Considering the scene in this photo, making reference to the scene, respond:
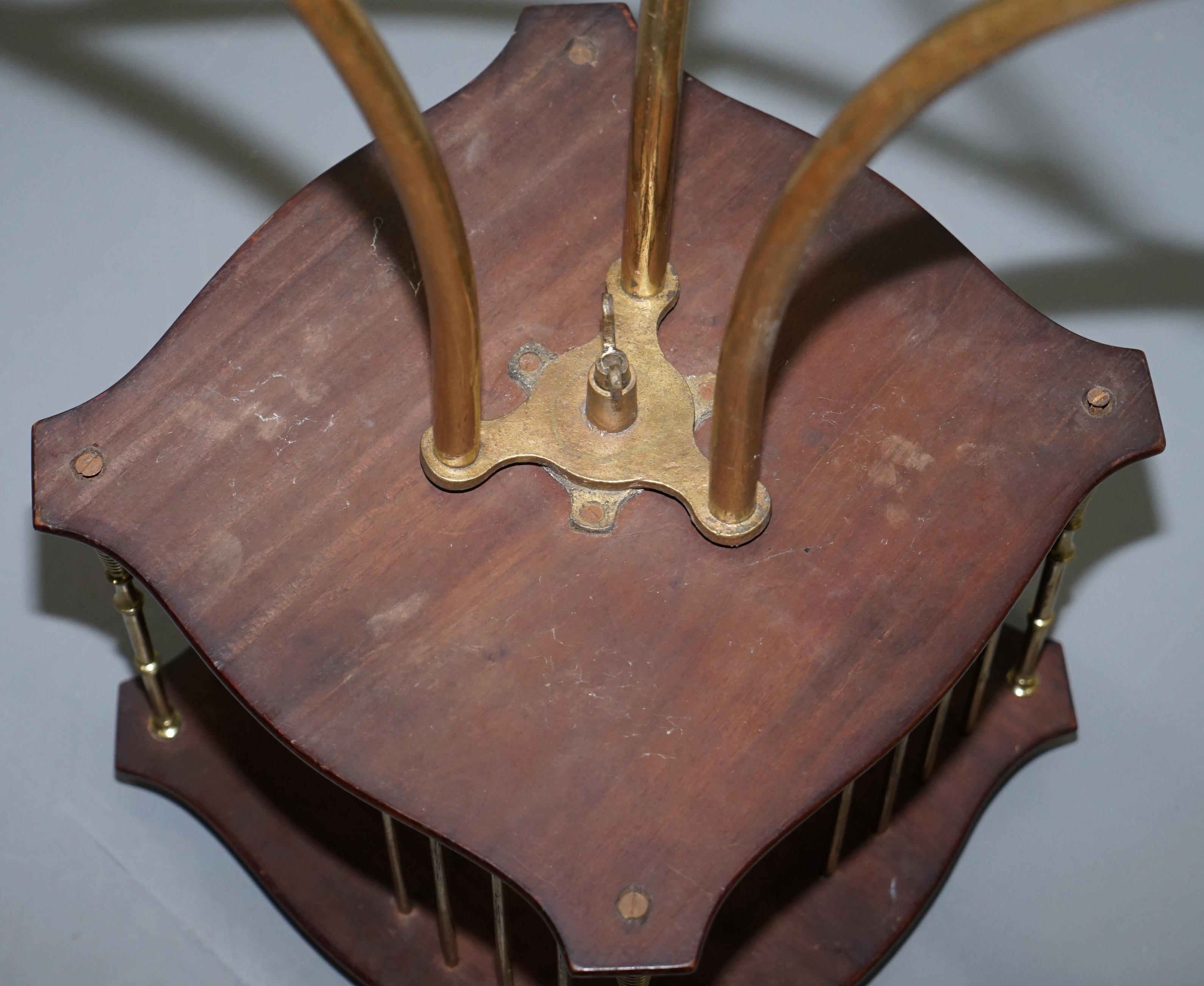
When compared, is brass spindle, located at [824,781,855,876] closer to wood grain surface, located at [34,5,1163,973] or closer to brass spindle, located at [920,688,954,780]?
brass spindle, located at [920,688,954,780]

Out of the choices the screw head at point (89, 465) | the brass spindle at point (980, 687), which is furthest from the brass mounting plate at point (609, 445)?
the brass spindle at point (980, 687)

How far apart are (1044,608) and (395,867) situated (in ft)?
2.05

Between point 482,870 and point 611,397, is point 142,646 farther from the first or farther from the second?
point 611,397

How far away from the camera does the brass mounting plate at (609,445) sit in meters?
1.56

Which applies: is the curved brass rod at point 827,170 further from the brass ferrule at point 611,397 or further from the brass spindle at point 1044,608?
the brass spindle at point 1044,608

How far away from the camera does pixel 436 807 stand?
145 cm

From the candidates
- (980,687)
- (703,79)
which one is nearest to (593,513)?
(980,687)

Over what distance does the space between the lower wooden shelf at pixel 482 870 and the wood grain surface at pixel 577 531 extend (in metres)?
0.36

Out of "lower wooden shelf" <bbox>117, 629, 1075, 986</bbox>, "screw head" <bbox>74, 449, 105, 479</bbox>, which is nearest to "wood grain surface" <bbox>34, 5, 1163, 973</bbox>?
"screw head" <bbox>74, 449, 105, 479</bbox>

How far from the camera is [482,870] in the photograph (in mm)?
1799

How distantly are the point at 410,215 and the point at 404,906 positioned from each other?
695 mm

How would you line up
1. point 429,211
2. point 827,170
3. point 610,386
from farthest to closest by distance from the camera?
point 610,386, point 429,211, point 827,170

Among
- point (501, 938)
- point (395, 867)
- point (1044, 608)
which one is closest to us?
point (501, 938)

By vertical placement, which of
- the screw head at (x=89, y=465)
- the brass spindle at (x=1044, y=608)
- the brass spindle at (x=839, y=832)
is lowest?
the brass spindle at (x=839, y=832)
